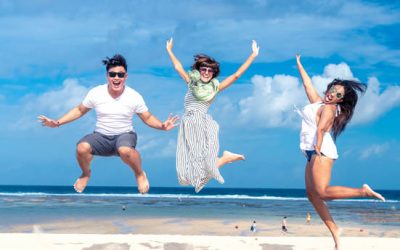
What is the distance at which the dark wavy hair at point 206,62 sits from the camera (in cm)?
830

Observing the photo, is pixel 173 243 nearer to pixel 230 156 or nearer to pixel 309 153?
pixel 230 156

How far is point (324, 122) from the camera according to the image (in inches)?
310

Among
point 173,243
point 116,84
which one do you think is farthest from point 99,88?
point 173,243

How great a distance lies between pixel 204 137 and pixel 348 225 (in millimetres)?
26158

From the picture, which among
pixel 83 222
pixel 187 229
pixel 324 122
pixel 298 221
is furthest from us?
pixel 298 221

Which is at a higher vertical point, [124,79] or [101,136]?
[124,79]

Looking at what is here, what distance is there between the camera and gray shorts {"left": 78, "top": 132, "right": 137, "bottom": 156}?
8.12m

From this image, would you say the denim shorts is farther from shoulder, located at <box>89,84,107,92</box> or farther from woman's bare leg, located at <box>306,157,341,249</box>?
shoulder, located at <box>89,84,107,92</box>

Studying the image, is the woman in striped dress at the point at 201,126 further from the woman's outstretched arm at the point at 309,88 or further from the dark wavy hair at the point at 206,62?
the woman's outstretched arm at the point at 309,88

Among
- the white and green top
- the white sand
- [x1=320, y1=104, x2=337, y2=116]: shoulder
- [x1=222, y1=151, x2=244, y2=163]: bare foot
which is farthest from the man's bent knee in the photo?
[x1=320, y1=104, x2=337, y2=116]: shoulder

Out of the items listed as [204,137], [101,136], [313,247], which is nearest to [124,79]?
[101,136]

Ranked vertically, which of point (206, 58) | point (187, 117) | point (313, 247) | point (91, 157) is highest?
point (206, 58)

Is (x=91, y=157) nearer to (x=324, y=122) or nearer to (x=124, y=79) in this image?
(x=124, y=79)

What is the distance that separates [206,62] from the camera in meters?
8.30
